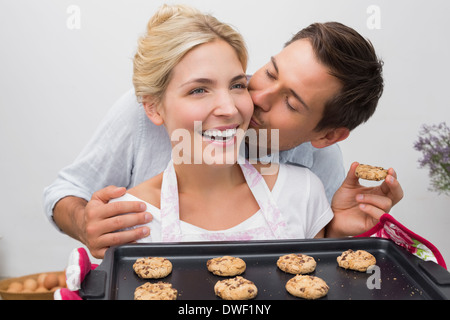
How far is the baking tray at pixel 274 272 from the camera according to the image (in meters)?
1.23

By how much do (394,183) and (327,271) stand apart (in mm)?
431

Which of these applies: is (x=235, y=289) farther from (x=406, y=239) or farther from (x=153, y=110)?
(x=153, y=110)

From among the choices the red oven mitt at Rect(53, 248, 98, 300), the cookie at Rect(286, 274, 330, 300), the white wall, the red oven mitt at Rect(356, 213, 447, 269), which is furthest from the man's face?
the white wall

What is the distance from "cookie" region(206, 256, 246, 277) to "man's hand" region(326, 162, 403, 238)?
0.50 metres

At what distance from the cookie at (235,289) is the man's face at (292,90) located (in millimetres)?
609

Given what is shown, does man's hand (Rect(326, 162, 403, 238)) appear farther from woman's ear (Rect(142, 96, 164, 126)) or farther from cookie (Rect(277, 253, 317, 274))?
woman's ear (Rect(142, 96, 164, 126))

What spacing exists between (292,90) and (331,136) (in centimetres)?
32

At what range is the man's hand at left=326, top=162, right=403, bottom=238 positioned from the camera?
1.65 meters

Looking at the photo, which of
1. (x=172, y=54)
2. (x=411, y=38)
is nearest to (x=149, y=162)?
(x=172, y=54)

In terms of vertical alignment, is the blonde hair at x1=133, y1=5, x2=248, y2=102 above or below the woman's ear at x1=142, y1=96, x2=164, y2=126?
above

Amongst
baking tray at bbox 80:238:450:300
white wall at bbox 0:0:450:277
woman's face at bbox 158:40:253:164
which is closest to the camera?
baking tray at bbox 80:238:450:300

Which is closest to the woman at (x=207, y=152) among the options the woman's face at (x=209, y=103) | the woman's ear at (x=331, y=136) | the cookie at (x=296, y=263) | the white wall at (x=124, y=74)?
the woman's face at (x=209, y=103)

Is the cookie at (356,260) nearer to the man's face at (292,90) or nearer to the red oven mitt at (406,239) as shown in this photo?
the red oven mitt at (406,239)

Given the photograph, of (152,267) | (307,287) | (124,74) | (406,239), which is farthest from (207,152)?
(124,74)
